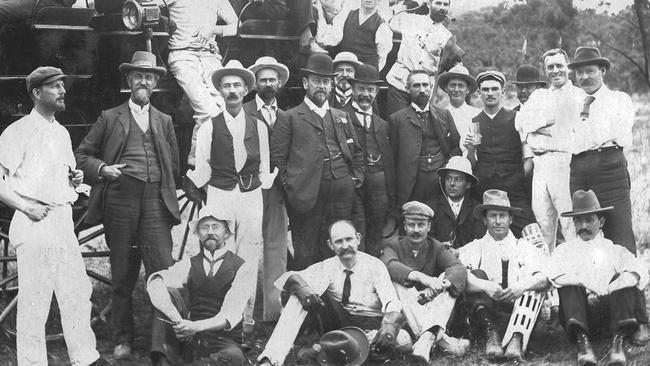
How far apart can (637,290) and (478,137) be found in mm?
1732

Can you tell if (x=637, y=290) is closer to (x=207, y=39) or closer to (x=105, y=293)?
(x=207, y=39)

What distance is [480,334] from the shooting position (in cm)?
672

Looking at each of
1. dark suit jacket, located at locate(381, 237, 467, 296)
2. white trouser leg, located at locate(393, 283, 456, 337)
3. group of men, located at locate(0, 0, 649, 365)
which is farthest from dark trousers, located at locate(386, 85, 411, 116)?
white trouser leg, located at locate(393, 283, 456, 337)

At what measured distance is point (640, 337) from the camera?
6.50m

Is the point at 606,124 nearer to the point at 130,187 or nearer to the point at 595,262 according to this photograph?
the point at 595,262

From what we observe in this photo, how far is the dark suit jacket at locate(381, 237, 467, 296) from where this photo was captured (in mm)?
6578

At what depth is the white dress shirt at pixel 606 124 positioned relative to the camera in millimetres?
7020

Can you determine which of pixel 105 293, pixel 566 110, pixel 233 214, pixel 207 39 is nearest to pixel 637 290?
pixel 566 110

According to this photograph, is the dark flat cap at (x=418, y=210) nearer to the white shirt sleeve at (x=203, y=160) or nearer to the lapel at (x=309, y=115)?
the lapel at (x=309, y=115)

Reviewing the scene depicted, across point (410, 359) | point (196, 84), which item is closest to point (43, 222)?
point (196, 84)

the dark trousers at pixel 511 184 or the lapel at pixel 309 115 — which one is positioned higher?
the lapel at pixel 309 115

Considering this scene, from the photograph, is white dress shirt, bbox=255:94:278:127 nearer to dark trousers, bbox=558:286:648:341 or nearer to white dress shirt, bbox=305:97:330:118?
white dress shirt, bbox=305:97:330:118

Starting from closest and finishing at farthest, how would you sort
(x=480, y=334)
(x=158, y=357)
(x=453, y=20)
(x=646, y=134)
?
(x=158, y=357) < (x=480, y=334) < (x=453, y=20) < (x=646, y=134)

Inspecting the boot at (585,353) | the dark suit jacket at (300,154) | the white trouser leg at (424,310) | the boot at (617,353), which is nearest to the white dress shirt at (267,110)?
the dark suit jacket at (300,154)
